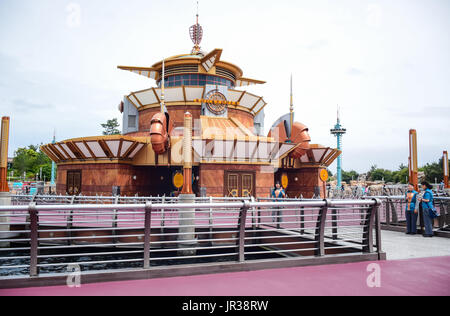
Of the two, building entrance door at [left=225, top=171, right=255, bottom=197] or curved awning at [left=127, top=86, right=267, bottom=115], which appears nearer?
building entrance door at [left=225, top=171, right=255, bottom=197]

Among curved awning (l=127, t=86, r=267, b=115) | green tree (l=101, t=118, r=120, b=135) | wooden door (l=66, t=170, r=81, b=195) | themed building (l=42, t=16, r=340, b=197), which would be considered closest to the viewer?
themed building (l=42, t=16, r=340, b=197)

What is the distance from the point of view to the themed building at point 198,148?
21078 mm

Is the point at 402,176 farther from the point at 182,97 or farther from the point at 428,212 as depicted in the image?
the point at 428,212

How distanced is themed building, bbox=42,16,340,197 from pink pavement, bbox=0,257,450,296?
1391 centimetres

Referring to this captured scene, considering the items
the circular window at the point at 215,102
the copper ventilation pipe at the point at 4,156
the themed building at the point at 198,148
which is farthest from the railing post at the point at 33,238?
the circular window at the point at 215,102

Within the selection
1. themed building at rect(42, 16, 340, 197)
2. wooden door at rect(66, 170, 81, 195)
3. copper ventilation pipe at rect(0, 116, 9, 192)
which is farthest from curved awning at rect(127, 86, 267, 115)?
copper ventilation pipe at rect(0, 116, 9, 192)

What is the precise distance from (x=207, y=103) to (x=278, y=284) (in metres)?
21.1

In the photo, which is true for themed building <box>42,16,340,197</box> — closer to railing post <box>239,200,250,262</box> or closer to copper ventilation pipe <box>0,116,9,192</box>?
copper ventilation pipe <box>0,116,9,192</box>

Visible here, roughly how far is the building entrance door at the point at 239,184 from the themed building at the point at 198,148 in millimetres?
70

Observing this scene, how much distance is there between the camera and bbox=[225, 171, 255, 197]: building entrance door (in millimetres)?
21219

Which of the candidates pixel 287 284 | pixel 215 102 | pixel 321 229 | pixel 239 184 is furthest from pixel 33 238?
pixel 215 102

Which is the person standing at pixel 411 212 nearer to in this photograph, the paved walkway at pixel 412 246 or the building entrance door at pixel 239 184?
the paved walkway at pixel 412 246

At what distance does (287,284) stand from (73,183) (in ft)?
73.1
